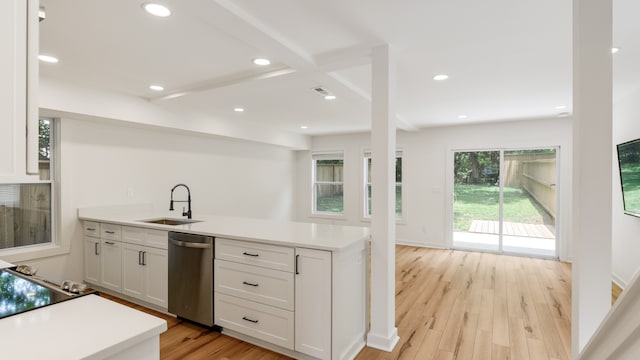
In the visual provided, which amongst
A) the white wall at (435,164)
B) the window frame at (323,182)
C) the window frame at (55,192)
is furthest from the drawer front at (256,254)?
the window frame at (323,182)

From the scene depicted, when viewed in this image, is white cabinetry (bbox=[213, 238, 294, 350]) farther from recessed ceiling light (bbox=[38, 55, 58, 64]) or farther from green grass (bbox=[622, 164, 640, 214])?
green grass (bbox=[622, 164, 640, 214])

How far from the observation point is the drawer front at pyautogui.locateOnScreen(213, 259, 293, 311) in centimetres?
224

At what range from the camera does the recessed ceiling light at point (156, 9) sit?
5.76 ft

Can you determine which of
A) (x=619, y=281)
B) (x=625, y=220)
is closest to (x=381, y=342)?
(x=625, y=220)

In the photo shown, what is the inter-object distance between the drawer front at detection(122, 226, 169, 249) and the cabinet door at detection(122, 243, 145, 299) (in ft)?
0.22

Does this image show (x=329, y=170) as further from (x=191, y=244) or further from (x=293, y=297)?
(x=293, y=297)

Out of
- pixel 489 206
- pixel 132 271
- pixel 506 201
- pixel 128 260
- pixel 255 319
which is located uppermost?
pixel 506 201

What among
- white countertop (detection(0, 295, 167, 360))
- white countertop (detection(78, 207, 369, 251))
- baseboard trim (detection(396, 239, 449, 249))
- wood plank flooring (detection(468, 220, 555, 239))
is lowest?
baseboard trim (detection(396, 239, 449, 249))

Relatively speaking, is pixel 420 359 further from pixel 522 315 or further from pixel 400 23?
pixel 400 23

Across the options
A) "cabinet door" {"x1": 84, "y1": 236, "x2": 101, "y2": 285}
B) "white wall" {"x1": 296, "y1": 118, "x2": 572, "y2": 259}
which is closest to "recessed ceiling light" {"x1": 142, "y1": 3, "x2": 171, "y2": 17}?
"cabinet door" {"x1": 84, "y1": 236, "x2": 101, "y2": 285}

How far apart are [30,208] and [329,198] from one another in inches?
205

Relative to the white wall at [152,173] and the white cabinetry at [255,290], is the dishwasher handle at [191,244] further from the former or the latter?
the white wall at [152,173]

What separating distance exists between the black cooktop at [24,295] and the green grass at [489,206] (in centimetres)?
590

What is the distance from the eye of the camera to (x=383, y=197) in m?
2.33
